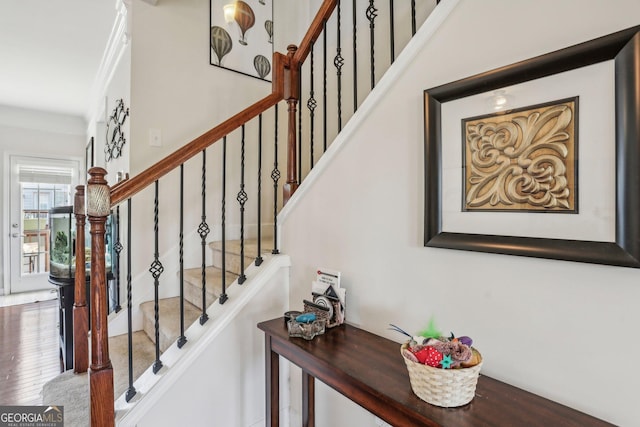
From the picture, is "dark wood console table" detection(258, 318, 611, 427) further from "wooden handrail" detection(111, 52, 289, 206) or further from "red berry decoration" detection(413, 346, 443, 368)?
"wooden handrail" detection(111, 52, 289, 206)

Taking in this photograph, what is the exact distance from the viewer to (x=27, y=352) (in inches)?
113

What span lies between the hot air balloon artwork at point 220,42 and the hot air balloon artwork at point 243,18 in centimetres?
13

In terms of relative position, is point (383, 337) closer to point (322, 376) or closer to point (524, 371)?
point (322, 376)

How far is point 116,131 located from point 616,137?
306 centimetres

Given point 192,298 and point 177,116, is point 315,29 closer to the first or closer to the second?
point 177,116

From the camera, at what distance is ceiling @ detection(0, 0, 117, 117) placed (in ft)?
8.54

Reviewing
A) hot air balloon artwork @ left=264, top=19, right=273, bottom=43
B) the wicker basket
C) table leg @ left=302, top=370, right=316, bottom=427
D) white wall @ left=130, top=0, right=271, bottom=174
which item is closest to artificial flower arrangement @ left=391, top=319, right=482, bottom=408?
the wicker basket

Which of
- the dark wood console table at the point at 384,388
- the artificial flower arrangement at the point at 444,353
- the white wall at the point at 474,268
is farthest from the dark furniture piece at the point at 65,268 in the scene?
the artificial flower arrangement at the point at 444,353

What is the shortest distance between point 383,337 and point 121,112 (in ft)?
8.28

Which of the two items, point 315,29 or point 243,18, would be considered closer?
point 315,29

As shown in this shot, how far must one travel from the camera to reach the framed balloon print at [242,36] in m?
2.65

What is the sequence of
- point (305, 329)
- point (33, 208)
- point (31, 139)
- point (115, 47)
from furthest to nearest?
1. point (33, 208)
2. point (31, 139)
3. point (115, 47)
4. point (305, 329)

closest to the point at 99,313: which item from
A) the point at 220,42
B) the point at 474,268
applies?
the point at 474,268

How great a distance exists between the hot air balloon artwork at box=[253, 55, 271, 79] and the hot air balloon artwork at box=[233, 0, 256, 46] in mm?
163
